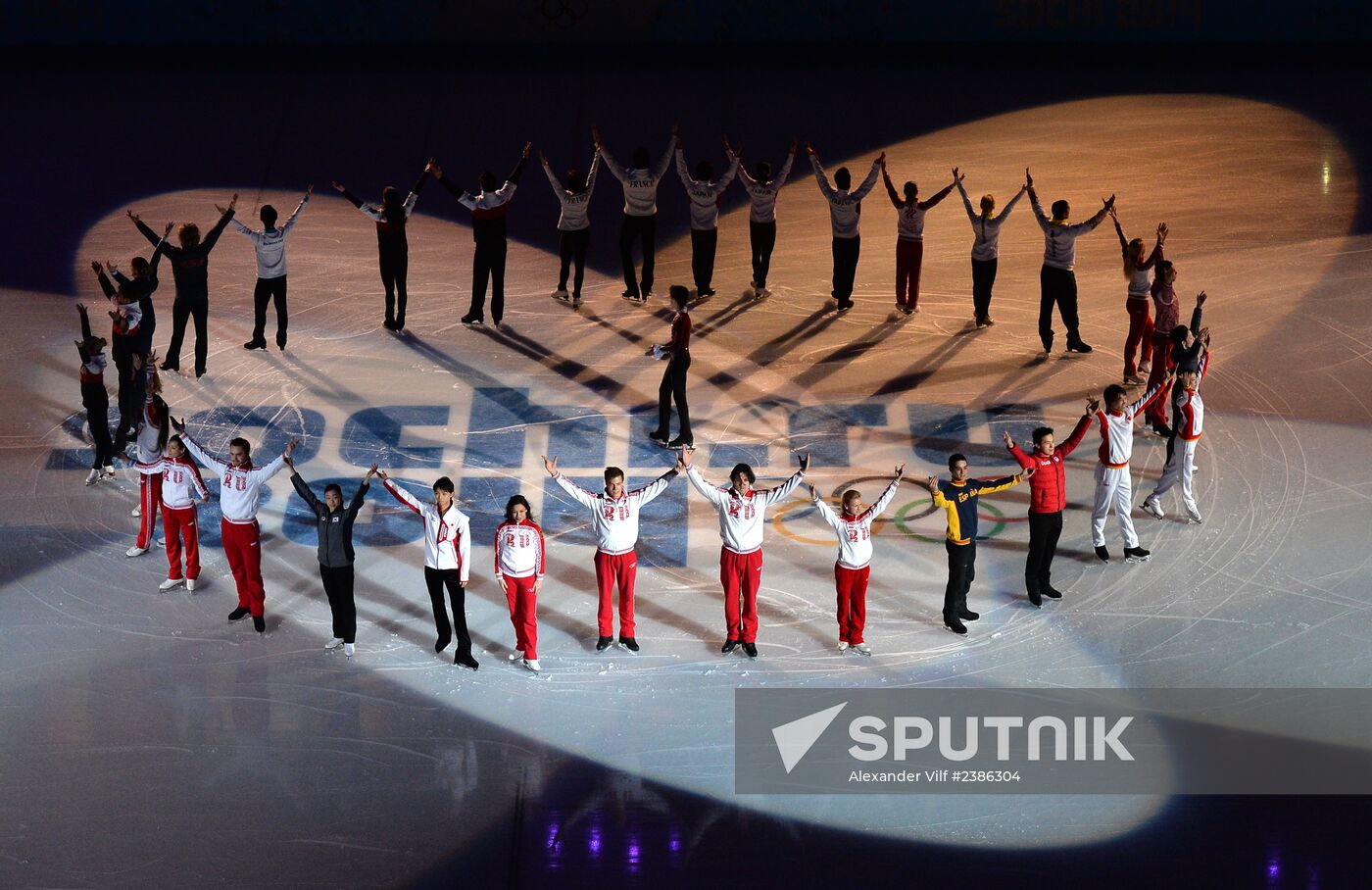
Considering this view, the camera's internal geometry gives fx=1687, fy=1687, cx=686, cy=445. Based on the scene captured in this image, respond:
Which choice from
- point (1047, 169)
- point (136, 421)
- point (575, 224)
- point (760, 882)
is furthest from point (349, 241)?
point (760, 882)

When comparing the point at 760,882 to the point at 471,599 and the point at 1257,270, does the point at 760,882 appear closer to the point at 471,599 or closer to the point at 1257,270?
the point at 471,599

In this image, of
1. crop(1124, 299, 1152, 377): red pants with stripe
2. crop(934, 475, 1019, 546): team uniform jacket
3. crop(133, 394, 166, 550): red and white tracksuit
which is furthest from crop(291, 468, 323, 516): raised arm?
crop(1124, 299, 1152, 377): red pants with stripe

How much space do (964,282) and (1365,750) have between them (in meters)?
8.94

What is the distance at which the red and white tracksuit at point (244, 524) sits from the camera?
12.9 m

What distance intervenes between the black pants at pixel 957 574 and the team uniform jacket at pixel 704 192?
665 centimetres

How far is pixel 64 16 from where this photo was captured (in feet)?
82.4

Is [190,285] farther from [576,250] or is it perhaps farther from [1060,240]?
[1060,240]

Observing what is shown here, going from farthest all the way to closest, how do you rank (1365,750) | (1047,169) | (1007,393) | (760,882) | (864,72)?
(864,72), (1047,169), (1007,393), (1365,750), (760,882)

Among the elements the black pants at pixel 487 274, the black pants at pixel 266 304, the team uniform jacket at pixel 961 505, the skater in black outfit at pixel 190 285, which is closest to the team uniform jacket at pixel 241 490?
the skater in black outfit at pixel 190 285

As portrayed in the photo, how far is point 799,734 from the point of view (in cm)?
1197

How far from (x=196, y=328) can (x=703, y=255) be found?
18.2 feet

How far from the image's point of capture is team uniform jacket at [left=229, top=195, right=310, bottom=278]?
17.3 metres

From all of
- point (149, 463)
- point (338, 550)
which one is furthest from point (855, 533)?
point (149, 463)

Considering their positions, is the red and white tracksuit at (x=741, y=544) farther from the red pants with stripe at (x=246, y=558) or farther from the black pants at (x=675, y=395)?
the red pants with stripe at (x=246, y=558)
